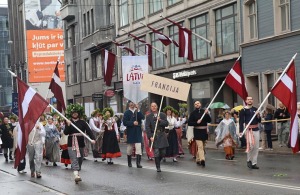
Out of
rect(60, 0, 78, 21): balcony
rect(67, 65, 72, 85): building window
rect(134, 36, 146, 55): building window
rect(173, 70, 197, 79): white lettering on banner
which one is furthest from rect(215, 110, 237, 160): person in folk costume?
rect(67, 65, 72, 85): building window

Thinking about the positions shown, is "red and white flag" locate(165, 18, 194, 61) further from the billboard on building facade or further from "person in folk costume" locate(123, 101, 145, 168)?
the billboard on building facade

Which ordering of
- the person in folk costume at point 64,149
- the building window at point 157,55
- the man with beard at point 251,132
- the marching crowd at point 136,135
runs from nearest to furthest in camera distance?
the marching crowd at point 136,135 → the man with beard at point 251,132 → the person in folk costume at point 64,149 → the building window at point 157,55

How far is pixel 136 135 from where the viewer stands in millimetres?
18250

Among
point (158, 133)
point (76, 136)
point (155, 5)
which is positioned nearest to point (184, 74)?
point (155, 5)

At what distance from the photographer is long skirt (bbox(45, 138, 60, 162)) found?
20875 millimetres

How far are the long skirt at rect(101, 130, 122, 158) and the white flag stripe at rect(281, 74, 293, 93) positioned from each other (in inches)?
258

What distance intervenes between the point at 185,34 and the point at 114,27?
16.7 m

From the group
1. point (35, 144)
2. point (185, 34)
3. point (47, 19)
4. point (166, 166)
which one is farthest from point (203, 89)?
point (47, 19)

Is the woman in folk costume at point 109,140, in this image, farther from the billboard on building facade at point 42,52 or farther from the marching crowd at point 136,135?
the billboard on building facade at point 42,52

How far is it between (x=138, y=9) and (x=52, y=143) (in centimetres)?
2570

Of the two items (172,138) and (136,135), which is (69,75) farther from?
(136,135)

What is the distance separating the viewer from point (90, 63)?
55875 millimetres

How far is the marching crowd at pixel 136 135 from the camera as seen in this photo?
15398mm

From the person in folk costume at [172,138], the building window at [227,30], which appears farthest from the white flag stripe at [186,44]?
the person in folk costume at [172,138]
